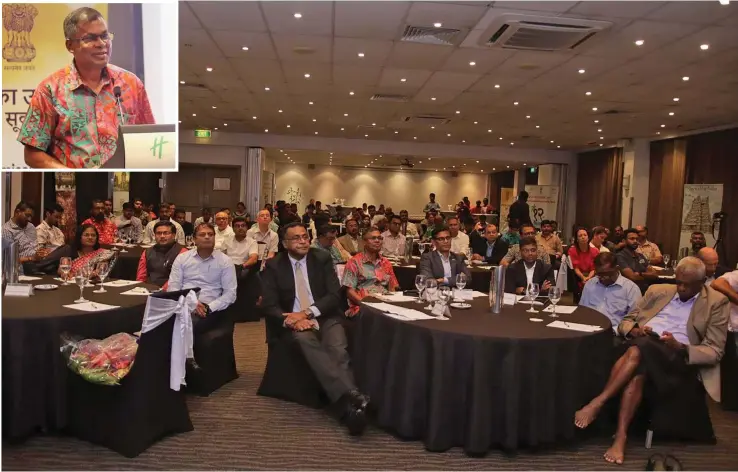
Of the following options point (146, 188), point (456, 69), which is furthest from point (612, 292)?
point (146, 188)

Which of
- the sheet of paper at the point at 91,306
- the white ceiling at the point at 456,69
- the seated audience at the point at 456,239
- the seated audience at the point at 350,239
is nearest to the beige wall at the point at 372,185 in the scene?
the white ceiling at the point at 456,69

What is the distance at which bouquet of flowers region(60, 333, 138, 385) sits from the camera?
3.18 m

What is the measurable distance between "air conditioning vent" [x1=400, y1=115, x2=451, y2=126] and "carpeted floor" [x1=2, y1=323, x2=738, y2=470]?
9902mm

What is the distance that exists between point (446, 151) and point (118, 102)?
15.7 metres

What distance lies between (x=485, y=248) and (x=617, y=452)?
5.06 m

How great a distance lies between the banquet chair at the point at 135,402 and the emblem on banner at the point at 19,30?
186 cm

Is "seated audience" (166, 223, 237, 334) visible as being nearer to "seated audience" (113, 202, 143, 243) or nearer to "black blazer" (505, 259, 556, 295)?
"black blazer" (505, 259, 556, 295)

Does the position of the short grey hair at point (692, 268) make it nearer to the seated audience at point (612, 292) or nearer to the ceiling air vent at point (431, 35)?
the seated audience at point (612, 292)

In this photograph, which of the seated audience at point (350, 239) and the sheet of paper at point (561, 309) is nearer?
the sheet of paper at point (561, 309)

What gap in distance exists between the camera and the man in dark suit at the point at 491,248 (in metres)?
8.08

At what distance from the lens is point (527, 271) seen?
559 centimetres

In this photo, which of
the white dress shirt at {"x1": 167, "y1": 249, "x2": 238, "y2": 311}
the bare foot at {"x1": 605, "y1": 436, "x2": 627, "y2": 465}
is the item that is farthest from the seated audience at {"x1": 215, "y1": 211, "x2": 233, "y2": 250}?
the bare foot at {"x1": 605, "y1": 436, "x2": 627, "y2": 465}

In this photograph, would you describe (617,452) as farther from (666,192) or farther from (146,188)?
(146,188)

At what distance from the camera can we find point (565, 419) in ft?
11.5
